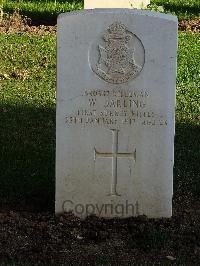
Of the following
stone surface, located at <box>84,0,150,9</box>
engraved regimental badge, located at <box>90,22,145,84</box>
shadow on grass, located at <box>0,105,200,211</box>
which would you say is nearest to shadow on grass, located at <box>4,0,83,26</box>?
stone surface, located at <box>84,0,150,9</box>

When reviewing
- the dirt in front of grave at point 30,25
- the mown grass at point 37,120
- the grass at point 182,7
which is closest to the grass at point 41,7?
the dirt in front of grave at point 30,25

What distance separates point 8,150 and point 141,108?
209 cm

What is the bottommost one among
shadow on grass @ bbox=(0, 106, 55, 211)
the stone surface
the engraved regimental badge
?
shadow on grass @ bbox=(0, 106, 55, 211)

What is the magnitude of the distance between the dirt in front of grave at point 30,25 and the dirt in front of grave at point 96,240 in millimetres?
7160

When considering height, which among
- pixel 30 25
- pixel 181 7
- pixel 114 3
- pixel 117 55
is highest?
pixel 181 7

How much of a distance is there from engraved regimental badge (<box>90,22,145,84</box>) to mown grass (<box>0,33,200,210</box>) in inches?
45.5

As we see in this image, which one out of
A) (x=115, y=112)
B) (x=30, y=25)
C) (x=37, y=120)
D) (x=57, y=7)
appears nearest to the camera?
(x=115, y=112)

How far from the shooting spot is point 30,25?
12.7 metres

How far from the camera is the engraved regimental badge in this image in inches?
197

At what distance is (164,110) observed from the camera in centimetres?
510

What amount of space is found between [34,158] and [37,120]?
1208mm

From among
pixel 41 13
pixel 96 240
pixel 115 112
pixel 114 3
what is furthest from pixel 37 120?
pixel 41 13

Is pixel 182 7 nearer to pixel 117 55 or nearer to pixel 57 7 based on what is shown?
pixel 57 7

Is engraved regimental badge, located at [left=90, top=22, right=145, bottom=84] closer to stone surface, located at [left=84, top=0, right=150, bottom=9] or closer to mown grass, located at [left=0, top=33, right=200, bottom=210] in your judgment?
mown grass, located at [left=0, top=33, right=200, bottom=210]
